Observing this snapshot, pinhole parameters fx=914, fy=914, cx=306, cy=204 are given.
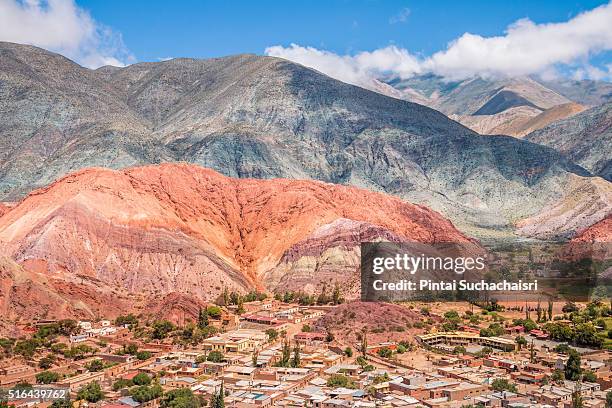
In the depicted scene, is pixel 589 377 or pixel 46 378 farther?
pixel 46 378

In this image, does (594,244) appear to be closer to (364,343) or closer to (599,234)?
(599,234)

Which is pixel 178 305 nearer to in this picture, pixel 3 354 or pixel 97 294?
pixel 97 294

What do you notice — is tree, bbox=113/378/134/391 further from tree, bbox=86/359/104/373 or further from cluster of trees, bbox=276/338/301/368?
cluster of trees, bbox=276/338/301/368

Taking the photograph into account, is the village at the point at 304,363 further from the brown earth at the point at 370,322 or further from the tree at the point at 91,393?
the brown earth at the point at 370,322

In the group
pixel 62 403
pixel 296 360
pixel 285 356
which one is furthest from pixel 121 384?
pixel 296 360

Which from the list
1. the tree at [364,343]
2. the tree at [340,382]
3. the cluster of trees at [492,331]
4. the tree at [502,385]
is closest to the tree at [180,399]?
the tree at [340,382]

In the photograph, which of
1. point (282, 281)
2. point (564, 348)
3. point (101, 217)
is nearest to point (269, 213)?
point (282, 281)
